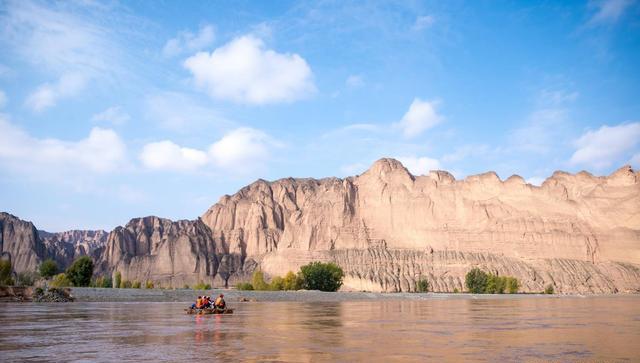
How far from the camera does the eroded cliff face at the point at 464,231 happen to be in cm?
12694

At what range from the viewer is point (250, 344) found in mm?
14938

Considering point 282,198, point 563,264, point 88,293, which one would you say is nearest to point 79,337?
point 88,293

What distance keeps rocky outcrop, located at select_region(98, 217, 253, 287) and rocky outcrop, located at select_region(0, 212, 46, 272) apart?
60.2ft

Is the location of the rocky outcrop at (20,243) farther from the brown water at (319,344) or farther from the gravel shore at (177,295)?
the brown water at (319,344)

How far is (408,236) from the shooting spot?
14600 cm

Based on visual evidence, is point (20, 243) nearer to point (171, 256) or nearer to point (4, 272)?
point (171, 256)

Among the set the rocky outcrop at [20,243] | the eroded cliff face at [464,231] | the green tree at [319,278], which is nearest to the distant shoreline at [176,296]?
the green tree at [319,278]

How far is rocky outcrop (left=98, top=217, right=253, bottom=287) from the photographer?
156 m

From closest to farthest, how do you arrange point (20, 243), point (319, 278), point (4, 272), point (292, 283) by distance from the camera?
point (4, 272), point (319, 278), point (292, 283), point (20, 243)

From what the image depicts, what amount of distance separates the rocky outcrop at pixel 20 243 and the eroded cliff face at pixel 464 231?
6254 centimetres

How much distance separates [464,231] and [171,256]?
272 ft

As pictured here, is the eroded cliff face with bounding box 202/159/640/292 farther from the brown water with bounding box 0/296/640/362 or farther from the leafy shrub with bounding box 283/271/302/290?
the brown water with bounding box 0/296/640/362

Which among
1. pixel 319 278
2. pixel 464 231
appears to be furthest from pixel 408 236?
pixel 319 278

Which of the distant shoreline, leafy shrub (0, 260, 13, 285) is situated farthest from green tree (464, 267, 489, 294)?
leafy shrub (0, 260, 13, 285)
